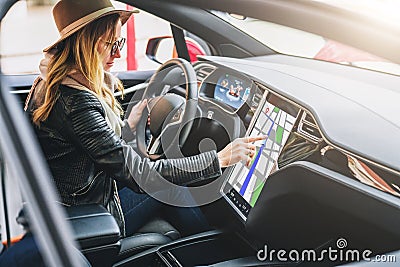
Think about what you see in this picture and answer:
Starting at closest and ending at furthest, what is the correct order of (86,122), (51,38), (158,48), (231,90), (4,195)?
(4,195) < (86,122) < (231,90) < (51,38) < (158,48)

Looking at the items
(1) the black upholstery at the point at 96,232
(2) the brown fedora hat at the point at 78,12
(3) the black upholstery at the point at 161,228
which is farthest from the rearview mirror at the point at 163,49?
(1) the black upholstery at the point at 96,232

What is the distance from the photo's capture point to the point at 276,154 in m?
1.71

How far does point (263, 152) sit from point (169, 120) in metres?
0.46

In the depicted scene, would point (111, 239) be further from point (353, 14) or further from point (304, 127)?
point (353, 14)

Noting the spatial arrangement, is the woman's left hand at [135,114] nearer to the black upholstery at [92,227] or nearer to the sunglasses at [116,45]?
the sunglasses at [116,45]

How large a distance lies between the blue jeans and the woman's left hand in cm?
25

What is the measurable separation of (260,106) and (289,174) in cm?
39

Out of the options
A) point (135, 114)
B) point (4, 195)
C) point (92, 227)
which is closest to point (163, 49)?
point (135, 114)

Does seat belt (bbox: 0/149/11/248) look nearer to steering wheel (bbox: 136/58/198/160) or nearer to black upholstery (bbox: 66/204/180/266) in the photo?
black upholstery (bbox: 66/204/180/266)

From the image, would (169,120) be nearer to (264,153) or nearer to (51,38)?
(264,153)

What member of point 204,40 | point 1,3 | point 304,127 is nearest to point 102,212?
point 304,127

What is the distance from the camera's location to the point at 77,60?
1.61 meters

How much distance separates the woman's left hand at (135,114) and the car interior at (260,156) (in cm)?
5

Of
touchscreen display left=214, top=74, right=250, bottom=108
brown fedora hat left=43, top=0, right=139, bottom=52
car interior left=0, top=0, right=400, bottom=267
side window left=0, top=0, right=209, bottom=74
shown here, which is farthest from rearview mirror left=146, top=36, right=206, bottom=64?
brown fedora hat left=43, top=0, right=139, bottom=52
